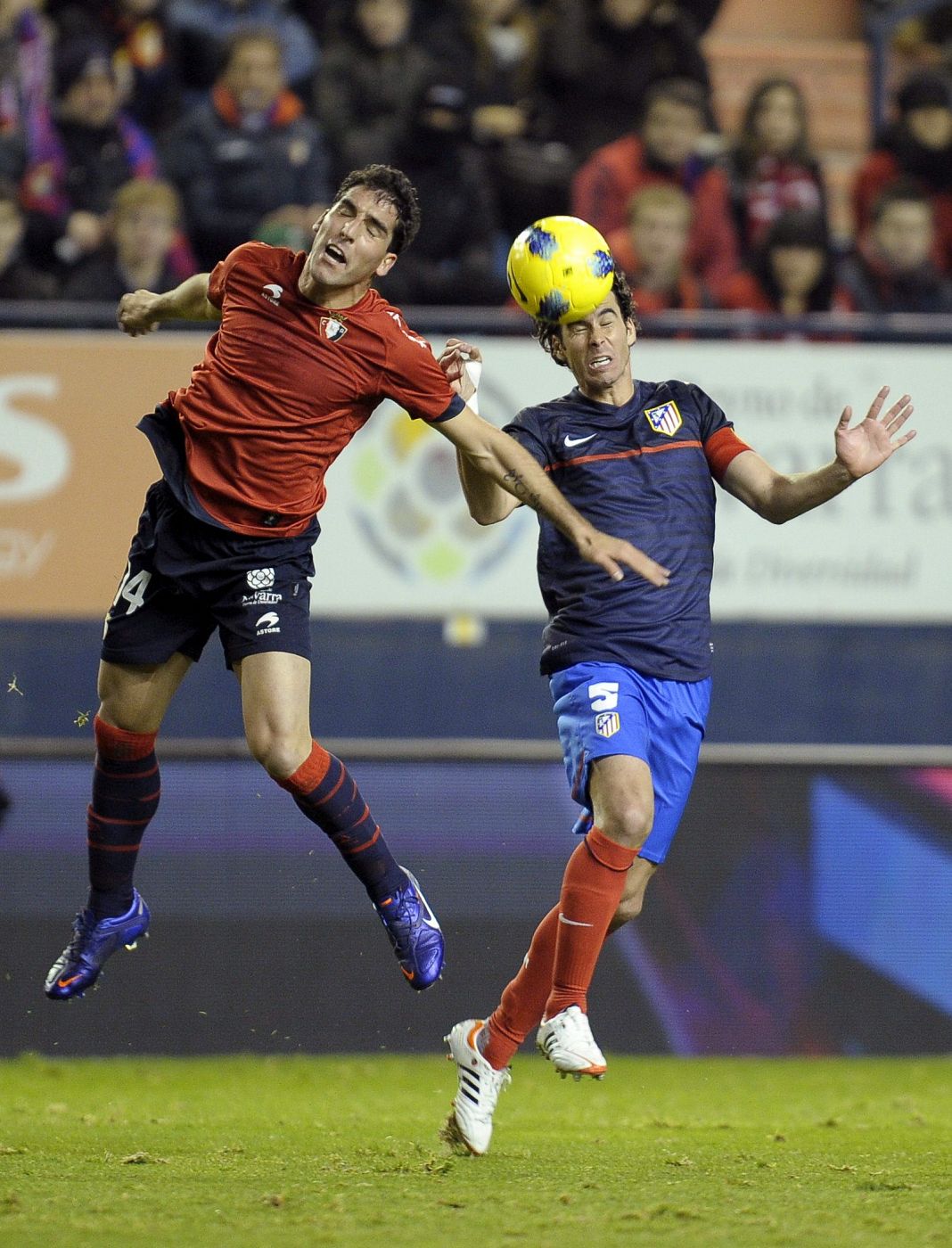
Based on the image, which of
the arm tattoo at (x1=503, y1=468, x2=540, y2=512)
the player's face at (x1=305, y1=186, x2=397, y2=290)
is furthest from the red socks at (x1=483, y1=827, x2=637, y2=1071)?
the player's face at (x1=305, y1=186, x2=397, y2=290)

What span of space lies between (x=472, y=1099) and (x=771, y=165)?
22.8ft

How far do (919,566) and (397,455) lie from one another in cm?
259

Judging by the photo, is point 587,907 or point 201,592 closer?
point 587,907

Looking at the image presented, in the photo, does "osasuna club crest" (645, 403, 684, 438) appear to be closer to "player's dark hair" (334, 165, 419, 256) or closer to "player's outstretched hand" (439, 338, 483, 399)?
"player's outstretched hand" (439, 338, 483, 399)

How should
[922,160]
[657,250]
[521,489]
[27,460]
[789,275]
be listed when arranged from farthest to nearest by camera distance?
1. [922,160]
2. [789,275]
3. [657,250]
4. [27,460]
5. [521,489]

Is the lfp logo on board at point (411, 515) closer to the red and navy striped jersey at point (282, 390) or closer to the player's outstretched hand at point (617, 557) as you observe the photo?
the red and navy striped jersey at point (282, 390)

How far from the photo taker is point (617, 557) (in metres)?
4.66

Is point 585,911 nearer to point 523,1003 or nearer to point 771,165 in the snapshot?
point 523,1003

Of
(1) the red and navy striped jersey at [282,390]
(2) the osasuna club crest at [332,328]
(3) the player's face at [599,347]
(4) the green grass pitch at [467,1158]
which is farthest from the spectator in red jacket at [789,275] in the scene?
(2) the osasuna club crest at [332,328]

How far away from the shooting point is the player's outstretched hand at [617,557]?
15.1 ft

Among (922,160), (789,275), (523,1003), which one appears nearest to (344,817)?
(523,1003)

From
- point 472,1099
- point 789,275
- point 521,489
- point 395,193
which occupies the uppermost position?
point 395,193

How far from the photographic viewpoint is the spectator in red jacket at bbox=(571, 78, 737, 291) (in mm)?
10070

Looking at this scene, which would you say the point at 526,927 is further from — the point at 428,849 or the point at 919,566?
the point at 919,566
